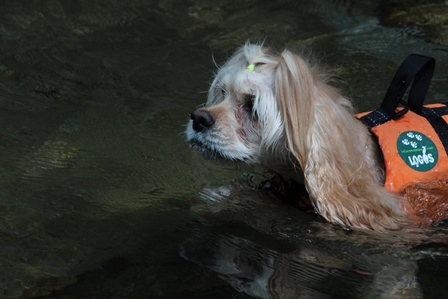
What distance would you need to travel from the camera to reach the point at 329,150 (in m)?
4.04

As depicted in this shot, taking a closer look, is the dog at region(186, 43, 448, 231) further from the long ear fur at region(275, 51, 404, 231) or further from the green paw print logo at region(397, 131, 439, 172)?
the green paw print logo at region(397, 131, 439, 172)

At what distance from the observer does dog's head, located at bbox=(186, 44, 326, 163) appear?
12.9 feet

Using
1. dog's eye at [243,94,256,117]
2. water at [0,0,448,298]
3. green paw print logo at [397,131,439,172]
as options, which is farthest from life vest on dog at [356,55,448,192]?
dog's eye at [243,94,256,117]

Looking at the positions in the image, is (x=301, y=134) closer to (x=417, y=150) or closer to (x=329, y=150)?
(x=329, y=150)

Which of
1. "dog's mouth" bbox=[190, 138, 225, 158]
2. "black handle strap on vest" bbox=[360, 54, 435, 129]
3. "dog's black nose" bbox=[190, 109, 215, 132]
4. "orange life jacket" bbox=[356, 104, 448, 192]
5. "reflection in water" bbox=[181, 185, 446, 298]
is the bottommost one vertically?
"reflection in water" bbox=[181, 185, 446, 298]

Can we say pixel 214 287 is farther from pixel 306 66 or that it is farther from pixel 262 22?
pixel 262 22

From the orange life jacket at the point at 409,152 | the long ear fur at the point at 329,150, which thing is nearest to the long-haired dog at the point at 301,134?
the long ear fur at the point at 329,150

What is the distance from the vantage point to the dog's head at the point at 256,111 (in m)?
3.94

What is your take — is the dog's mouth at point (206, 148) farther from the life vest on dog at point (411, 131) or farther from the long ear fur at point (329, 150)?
the life vest on dog at point (411, 131)

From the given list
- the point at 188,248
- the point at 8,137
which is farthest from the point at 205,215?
the point at 8,137

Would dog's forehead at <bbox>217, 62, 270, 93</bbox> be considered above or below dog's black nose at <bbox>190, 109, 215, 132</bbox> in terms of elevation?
above

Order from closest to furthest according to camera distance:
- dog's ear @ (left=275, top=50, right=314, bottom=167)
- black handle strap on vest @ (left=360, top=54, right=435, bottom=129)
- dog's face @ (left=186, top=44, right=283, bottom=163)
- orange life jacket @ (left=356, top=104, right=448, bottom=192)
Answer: dog's ear @ (left=275, top=50, right=314, bottom=167) < dog's face @ (left=186, top=44, right=283, bottom=163) < orange life jacket @ (left=356, top=104, right=448, bottom=192) < black handle strap on vest @ (left=360, top=54, right=435, bottom=129)

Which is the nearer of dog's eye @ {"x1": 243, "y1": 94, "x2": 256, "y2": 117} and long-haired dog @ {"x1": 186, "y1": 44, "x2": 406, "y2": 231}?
long-haired dog @ {"x1": 186, "y1": 44, "x2": 406, "y2": 231}

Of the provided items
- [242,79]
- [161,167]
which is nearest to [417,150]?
[242,79]
